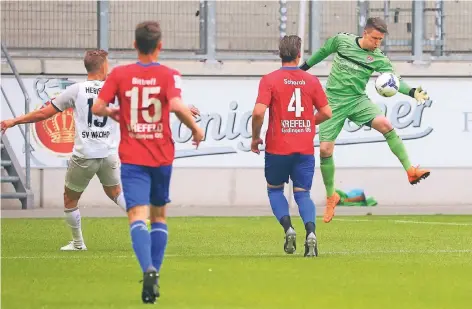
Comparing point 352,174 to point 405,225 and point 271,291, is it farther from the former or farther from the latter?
point 271,291

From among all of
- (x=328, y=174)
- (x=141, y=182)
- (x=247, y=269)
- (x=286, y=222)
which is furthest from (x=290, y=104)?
A: (x=141, y=182)

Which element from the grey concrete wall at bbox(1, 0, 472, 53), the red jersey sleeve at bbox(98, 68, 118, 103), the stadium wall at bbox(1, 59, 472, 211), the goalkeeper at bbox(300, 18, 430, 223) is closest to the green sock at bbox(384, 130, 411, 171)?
the goalkeeper at bbox(300, 18, 430, 223)

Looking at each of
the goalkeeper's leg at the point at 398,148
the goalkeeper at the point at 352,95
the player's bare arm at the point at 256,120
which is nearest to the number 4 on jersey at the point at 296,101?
the player's bare arm at the point at 256,120

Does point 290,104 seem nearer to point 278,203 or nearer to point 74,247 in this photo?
point 278,203

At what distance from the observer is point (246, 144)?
76.7ft

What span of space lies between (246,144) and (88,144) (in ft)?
33.2

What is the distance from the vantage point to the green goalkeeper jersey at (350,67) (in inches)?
603

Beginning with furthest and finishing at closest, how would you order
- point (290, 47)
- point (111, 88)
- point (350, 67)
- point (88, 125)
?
1. point (350, 67)
2. point (88, 125)
3. point (290, 47)
4. point (111, 88)

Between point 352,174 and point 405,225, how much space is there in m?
5.68

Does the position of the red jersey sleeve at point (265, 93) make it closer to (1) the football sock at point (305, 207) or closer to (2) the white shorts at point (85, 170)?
(1) the football sock at point (305, 207)

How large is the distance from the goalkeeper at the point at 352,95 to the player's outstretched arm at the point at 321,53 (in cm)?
6

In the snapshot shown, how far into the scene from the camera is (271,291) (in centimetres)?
968

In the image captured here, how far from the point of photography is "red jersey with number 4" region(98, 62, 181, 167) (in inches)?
364

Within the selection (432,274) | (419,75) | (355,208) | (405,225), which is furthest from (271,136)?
(419,75)
